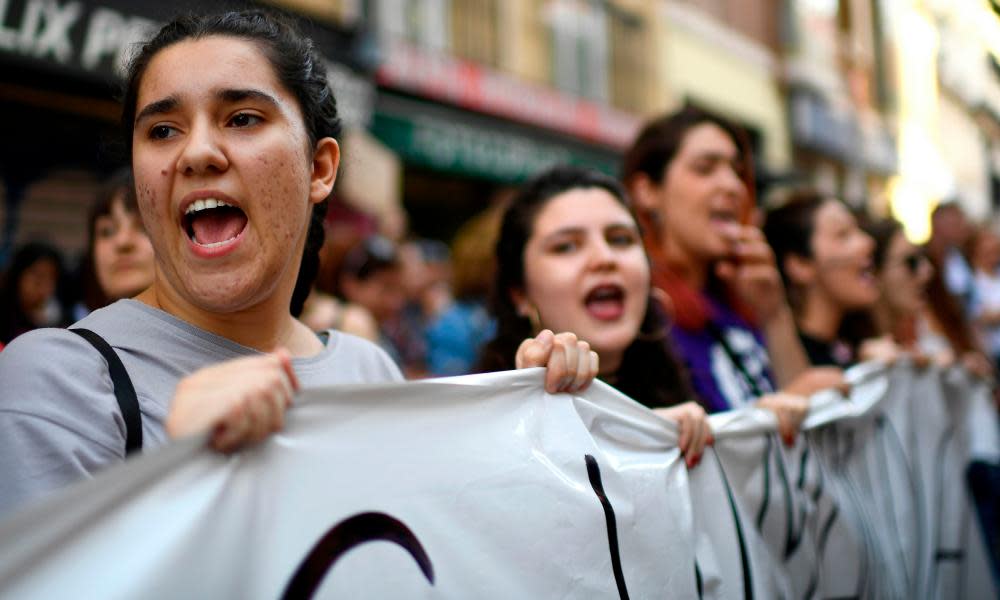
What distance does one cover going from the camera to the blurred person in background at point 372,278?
438 centimetres

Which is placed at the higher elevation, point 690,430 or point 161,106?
point 161,106

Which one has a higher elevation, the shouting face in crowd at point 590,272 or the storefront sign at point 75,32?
the storefront sign at point 75,32

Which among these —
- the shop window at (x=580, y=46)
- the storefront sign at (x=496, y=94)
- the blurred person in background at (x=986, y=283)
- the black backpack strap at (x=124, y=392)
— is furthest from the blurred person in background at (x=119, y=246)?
the shop window at (x=580, y=46)

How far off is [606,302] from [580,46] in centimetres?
1050

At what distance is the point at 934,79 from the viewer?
2238 cm

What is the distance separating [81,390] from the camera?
3.79ft

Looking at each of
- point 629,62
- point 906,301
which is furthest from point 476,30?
point 906,301

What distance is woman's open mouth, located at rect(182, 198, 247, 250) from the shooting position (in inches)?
54.0

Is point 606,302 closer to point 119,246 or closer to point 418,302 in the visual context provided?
point 119,246

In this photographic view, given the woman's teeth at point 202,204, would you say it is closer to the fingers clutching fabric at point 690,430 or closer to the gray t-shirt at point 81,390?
the gray t-shirt at point 81,390

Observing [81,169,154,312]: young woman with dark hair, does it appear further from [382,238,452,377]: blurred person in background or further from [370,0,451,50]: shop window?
[370,0,451,50]: shop window

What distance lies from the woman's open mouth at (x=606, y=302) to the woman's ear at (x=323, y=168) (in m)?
0.69

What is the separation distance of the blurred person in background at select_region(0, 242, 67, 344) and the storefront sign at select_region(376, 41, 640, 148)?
513 centimetres

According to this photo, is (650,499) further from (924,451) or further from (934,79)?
(934,79)
